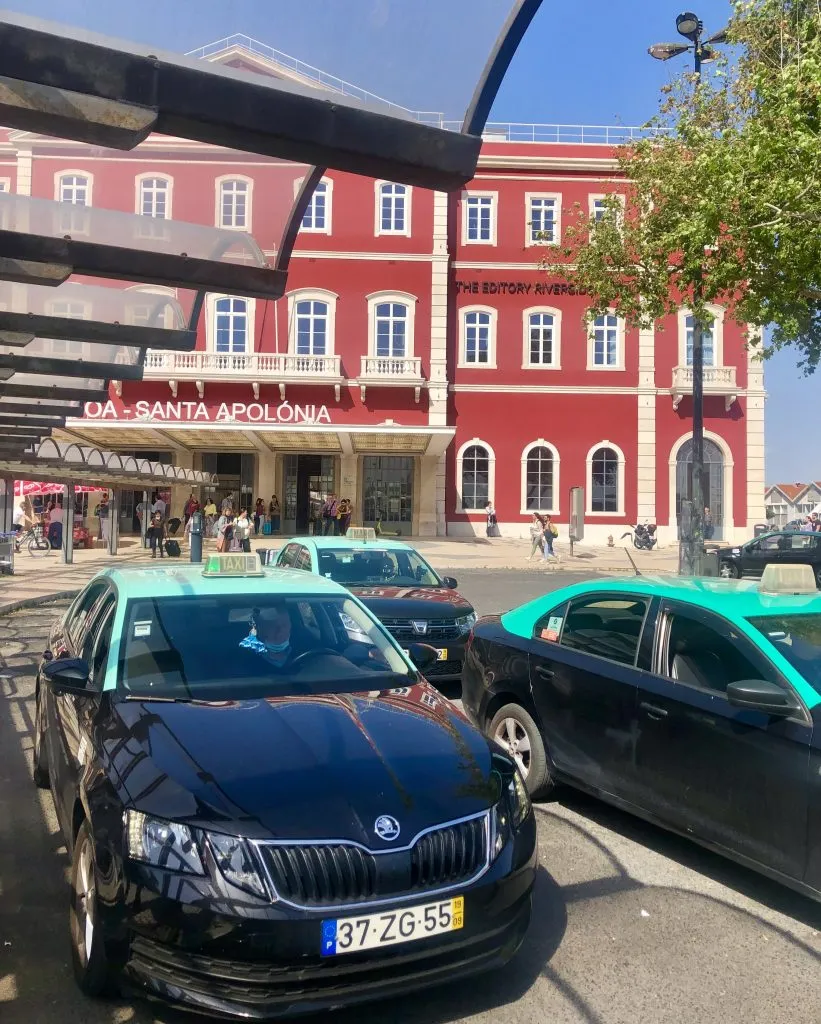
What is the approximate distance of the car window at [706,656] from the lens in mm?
4066

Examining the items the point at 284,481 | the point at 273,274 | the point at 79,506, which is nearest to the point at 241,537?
the point at 284,481

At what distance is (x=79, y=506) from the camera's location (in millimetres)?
35125

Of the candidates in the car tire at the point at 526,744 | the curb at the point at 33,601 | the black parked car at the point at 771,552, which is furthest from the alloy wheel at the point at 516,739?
the black parked car at the point at 771,552

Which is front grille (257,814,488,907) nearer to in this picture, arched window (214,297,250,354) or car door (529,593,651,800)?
car door (529,593,651,800)

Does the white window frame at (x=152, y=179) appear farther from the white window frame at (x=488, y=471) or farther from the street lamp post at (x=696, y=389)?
the white window frame at (x=488, y=471)

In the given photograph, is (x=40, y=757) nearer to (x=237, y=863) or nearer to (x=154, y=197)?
(x=237, y=863)

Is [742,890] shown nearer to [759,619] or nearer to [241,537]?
[759,619]

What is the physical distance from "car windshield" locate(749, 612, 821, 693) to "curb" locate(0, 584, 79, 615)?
1276 cm

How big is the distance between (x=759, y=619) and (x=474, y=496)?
29422 millimetres

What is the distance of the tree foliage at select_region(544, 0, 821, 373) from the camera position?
33.1 ft

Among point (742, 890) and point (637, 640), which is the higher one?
point (637, 640)

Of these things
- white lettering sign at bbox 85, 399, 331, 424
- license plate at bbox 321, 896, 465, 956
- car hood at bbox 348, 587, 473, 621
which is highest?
white lettering sign at bbox 85, 399, 331, 424

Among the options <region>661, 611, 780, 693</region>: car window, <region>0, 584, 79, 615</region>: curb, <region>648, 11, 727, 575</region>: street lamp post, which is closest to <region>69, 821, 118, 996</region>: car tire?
<region>661, 611, 780, 693</region>: car window

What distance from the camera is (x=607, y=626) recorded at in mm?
5102
